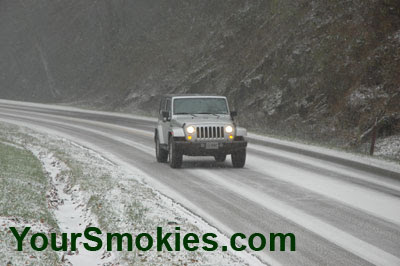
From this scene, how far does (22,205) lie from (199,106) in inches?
305

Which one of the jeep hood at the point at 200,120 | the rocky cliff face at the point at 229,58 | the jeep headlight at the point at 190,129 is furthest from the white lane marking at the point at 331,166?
the rocky cliff face at the point at 229,58

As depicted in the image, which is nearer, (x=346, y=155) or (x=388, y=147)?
(x=346, y=155)

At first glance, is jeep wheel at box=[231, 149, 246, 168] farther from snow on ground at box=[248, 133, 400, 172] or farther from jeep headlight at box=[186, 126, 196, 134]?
snow on ground at box=[248, 133, 400, 172]

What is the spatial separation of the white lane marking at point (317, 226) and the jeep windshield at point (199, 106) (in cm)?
336

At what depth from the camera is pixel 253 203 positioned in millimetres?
11289

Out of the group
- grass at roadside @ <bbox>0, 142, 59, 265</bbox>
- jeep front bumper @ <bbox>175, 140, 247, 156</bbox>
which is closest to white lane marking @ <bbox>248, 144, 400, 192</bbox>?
jeep front bumper @ <bbox>175, 140, 247, 156</bbox>

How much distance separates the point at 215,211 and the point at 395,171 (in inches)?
269

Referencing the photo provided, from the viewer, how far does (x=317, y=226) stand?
9477 mm

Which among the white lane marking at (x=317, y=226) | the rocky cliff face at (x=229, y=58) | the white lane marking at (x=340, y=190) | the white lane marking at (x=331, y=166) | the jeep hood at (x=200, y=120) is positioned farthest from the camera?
the rocky cliff face at (x=229, y=58)

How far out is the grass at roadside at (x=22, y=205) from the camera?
7.45 metres

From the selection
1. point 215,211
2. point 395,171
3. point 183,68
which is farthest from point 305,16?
point 215,211

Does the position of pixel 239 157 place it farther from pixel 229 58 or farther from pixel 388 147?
pixel 229 58

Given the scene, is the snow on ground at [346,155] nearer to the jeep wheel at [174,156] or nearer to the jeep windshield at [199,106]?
the jeep windshield at [199,106]

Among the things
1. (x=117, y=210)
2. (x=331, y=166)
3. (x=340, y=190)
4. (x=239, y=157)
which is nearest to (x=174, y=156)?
(x=239, y=157)
